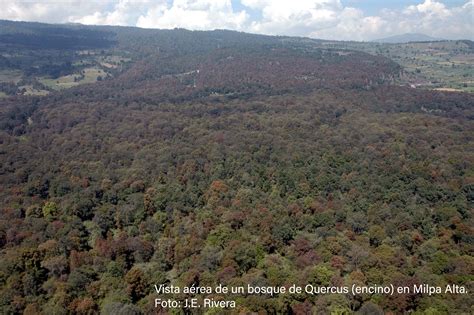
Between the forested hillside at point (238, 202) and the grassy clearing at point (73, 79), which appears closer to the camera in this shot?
the forested hillside at point (238, 202)

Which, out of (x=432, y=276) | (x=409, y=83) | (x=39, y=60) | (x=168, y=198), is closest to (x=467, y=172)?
(x=432, y=276)

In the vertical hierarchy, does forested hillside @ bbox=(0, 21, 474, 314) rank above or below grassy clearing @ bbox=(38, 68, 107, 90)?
below

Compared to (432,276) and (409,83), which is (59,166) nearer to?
(432,276)

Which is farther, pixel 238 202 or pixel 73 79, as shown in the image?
pixel 73 79

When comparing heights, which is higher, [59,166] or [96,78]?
[96,78]

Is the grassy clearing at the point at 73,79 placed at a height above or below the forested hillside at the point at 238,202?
above

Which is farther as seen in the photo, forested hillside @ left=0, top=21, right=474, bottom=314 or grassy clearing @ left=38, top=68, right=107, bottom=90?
grassy clearing @ left=38, top=68, right=107, bottom=90

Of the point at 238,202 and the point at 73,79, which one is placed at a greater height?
the point at 73,79

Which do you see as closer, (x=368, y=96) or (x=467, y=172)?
(x=467, y=172)
